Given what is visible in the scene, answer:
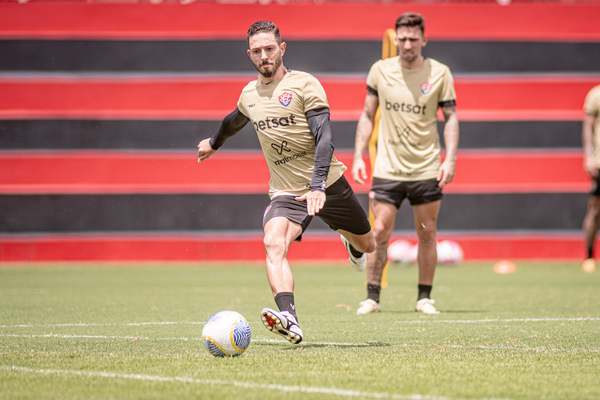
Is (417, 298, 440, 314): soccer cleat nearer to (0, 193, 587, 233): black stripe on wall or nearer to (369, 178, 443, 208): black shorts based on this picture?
(369, 178, 443, 208): black shorts

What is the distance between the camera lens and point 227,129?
18.7 feet

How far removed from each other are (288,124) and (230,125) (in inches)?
24.1

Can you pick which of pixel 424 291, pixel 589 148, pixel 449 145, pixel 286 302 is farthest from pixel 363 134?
pixel 589 148

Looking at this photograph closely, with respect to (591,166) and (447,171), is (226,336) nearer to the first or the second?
(447,171)

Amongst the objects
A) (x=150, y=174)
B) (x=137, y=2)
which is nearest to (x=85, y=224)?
(x=150, y=174)

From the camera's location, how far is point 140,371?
13.2 ft

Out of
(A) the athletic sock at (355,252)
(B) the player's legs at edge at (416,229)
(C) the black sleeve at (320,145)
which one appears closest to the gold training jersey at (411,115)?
(B) the player's legs at edge at (416,229)

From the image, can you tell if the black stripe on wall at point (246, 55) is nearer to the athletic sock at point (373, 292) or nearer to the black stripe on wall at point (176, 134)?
the black stripe on wall at point (176, 134)

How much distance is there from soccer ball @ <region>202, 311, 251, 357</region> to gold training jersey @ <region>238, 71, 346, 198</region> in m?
1.16

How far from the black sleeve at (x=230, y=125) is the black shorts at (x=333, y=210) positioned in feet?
2.18

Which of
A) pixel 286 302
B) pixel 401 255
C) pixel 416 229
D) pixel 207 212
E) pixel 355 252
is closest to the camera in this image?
pixel 286 302

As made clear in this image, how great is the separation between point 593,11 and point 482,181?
5.56 meters

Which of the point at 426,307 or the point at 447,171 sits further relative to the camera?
the point at 426,307

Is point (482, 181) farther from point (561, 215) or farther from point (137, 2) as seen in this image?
point (137, 2)
